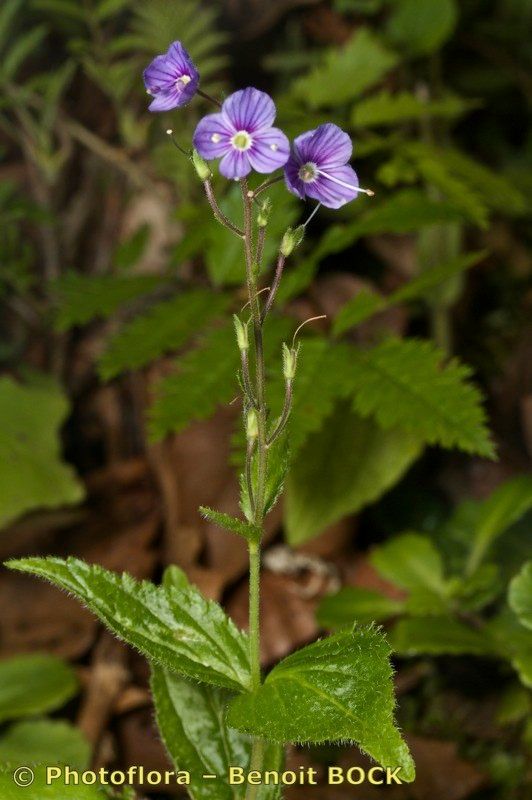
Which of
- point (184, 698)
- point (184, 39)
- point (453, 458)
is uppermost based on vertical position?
point (184, 39)

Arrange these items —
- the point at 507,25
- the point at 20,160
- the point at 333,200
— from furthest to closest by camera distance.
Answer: the point at 20,160
the point at 507,25
the point at 333,200

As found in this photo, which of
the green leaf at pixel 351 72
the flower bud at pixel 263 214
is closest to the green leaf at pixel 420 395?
the flower bud at pixel 263 214

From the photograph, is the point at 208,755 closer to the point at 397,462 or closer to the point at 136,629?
the point at 136,629

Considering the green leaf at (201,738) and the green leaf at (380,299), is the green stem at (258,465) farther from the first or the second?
the green leaf at (380,299)

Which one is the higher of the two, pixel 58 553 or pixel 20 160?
pixel 20 160

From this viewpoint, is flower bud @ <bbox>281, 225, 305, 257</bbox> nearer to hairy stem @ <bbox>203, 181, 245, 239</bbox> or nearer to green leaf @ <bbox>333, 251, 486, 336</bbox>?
hairy stem @ <bbox>203, 181, 245, 239</bbox>

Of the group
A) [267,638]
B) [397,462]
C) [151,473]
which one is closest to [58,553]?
[151,473]

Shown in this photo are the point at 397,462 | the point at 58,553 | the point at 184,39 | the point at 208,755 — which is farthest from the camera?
the point at 184,39

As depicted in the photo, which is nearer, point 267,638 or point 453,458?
point 267,638
